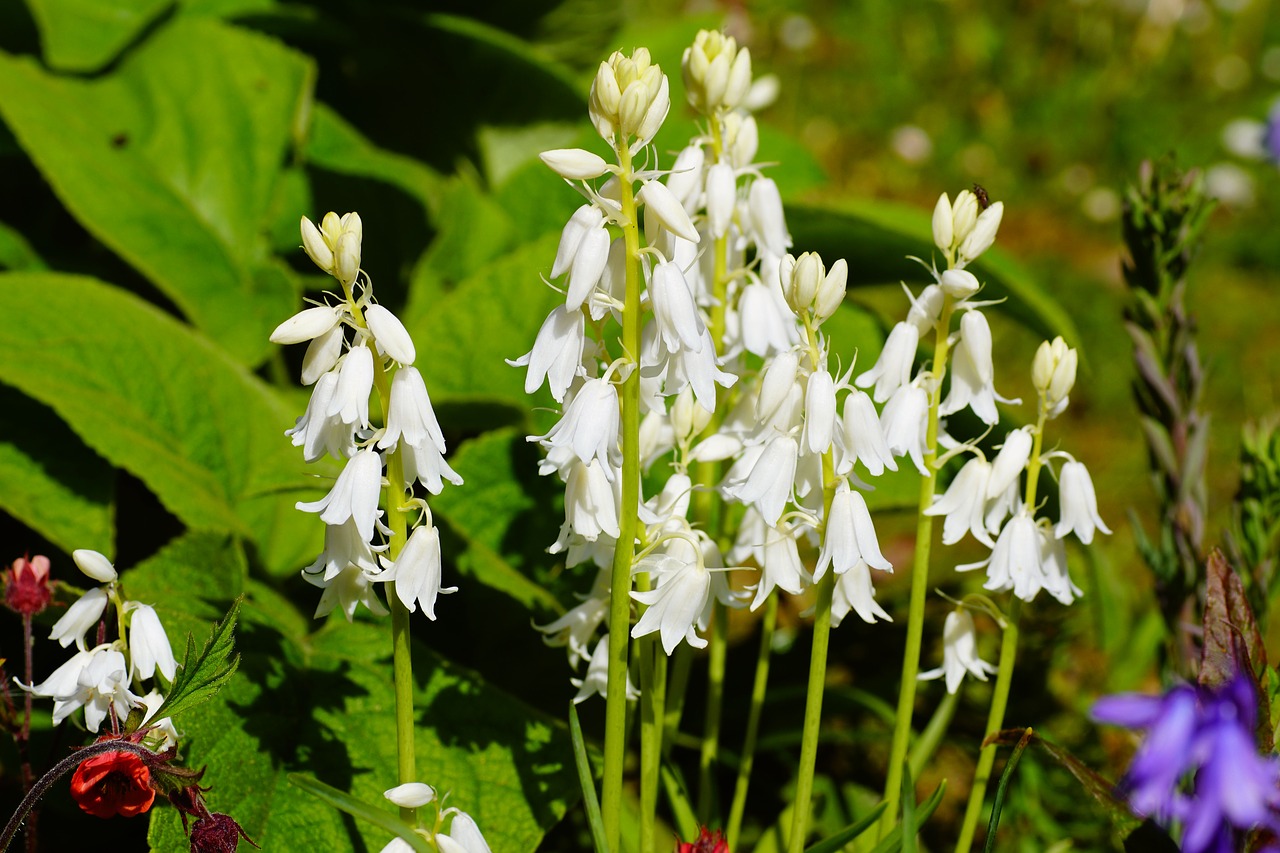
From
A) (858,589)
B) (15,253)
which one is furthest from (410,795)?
(15,253)

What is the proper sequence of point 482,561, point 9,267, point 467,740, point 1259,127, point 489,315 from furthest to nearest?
point 1259,127, point 9,267, point 489,315, point 482,561, point 467,740

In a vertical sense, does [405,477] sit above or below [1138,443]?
above

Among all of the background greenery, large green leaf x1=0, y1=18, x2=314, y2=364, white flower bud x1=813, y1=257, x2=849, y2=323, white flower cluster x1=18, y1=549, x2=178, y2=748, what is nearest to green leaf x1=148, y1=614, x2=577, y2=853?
the background greenery

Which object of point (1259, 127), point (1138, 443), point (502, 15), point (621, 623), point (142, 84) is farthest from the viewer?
point (1259, 127)

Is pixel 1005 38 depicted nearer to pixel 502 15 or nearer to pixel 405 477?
pixel 502 15

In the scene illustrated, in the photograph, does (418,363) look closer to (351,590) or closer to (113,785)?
(351,590)

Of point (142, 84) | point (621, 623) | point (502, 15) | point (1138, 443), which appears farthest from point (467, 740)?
point (1138, 443)

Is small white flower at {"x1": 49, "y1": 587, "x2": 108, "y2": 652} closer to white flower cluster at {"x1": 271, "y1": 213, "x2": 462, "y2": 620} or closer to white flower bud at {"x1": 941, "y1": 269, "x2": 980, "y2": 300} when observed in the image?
white flower cluster at {"x1": 271, "y1": 213, "x2": 462, "y2": 620}
